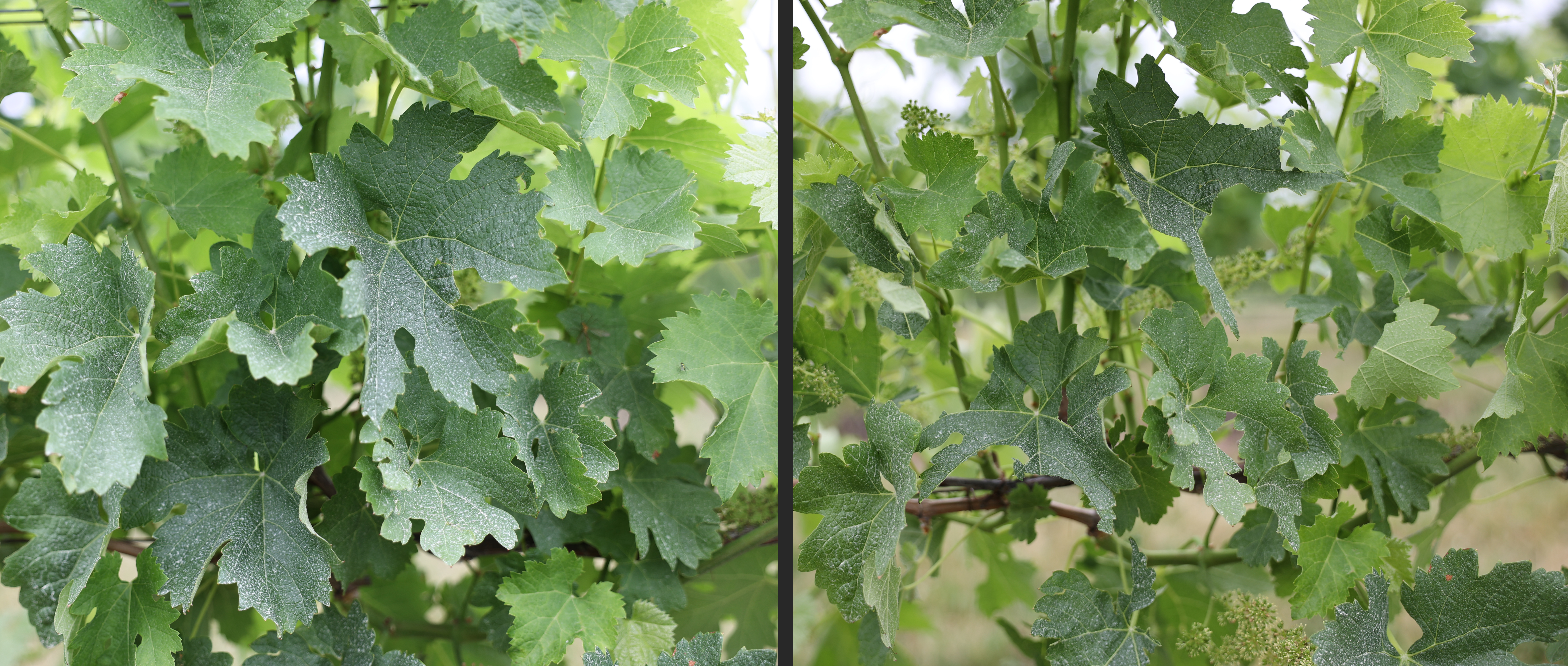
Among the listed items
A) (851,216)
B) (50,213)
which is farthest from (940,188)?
(50,213)

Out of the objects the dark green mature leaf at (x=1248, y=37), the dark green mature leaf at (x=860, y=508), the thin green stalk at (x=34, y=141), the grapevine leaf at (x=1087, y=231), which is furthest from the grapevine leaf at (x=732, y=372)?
the thin green stalk at (x=34, y=141)

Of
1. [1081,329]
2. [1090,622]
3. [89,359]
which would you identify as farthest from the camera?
[1081,329]

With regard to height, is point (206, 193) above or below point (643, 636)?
above

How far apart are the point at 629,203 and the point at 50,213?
0.30m

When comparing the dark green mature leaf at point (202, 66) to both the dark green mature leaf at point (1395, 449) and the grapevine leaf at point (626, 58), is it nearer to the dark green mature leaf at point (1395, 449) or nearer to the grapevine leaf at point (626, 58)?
the grapevine leaf at point (626, 58)

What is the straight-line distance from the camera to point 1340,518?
1.71 feet

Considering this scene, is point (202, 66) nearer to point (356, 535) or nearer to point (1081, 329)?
point (356, 535)

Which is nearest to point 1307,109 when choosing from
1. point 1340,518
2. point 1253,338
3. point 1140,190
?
point 1140,190

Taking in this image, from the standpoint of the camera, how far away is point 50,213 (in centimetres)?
47

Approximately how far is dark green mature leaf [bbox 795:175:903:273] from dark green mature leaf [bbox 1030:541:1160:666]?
0.68 feet

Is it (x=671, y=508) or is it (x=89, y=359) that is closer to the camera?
(x=89, y=359)

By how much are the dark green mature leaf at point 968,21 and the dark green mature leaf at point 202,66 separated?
11.3 inches

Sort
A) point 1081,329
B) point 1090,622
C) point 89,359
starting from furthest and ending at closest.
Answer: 1. point 1081,329
2. point 1090,622
3. point 89,359

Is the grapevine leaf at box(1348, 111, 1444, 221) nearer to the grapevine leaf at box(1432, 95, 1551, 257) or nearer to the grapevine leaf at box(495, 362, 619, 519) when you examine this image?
the grapevine leaf at box(1432, 95, 1551, 257)
